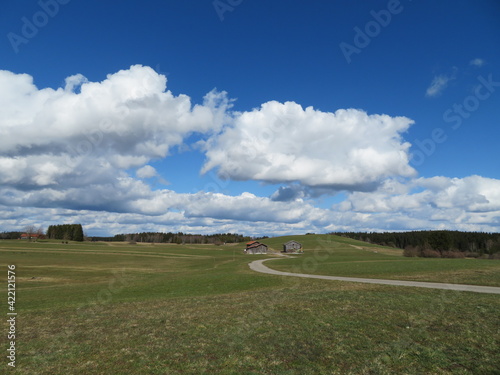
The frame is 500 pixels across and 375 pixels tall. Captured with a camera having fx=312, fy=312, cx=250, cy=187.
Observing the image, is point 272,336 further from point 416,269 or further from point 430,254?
point 430,254

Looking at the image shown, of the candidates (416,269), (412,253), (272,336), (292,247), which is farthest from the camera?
(292,247)

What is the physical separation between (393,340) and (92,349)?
11.9 m

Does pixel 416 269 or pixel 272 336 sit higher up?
pixel 272 336

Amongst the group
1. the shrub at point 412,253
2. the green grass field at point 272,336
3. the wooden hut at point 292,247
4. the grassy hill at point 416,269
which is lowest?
the wooden hut at point 292,247

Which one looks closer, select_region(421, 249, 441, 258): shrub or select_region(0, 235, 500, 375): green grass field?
select_region(0, 235, 500, 375): green grass field

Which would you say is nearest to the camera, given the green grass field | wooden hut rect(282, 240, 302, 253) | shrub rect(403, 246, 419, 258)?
the green grass field

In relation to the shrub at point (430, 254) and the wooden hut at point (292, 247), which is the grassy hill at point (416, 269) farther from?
the wooden hut at point (292, 247)

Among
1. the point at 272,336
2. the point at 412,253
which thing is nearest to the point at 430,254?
the point at 412,253

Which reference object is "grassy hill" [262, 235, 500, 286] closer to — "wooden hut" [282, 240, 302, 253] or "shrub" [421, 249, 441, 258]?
"shrub" [421, 249, 441, 258]

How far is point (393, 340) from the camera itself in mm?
12469

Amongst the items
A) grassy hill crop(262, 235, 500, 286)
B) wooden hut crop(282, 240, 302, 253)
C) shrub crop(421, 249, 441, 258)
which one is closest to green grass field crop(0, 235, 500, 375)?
grassy hill crop(262, 235, 500, 286)

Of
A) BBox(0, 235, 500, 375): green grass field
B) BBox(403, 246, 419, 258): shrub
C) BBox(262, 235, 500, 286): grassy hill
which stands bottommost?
BBox(403, 246, 419, 258): shrub

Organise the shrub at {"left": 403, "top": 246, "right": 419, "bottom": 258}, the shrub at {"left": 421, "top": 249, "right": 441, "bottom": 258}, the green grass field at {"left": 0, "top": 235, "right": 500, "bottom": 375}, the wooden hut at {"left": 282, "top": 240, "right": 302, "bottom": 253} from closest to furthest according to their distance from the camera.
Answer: the green grass field at {"left": 0, "top": 235, "right": 500, "bottom": 375} → the shrub at {"left": 421, "top": 249, "right": 441, "bottom": 258} → the shrub at {"left": 403, "top": 246, "right": 419, "bottom": 258} → the wooden hut at {"left": 282, "top": 240, "right": 302, "bottom": 253}

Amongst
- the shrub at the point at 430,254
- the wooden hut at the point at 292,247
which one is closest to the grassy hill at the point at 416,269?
the shrub at the point at 430,254
